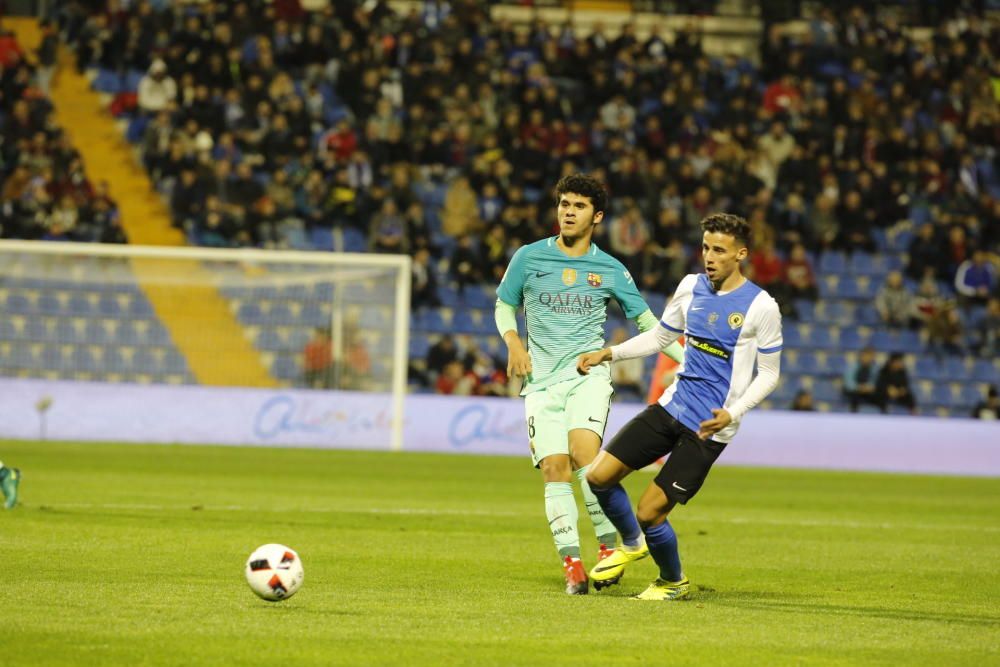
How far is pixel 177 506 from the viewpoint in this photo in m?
12.9

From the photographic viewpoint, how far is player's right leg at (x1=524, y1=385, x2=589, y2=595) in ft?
26.6

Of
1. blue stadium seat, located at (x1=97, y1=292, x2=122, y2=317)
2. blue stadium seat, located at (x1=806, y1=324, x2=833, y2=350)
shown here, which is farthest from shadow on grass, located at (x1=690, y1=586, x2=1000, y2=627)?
blue stadium seat, located at (x1=806, y1=324, x2=833, y2=350)

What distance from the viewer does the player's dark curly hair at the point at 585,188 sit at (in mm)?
8375

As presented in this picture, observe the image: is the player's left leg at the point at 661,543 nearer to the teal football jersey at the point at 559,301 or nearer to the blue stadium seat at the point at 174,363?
the teal football jersey at the point at 559,301

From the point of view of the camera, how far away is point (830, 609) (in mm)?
7898

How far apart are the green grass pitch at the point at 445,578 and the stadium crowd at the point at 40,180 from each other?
6933mm

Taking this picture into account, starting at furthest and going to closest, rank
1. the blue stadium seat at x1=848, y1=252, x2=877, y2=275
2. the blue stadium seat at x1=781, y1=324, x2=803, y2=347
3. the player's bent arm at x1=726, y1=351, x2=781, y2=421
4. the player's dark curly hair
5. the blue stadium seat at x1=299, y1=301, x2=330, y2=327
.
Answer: the blue stadium seat at x1=848, y1=252, x2=877, y2=275 → the blue stadium seat at x1=781, y1=324, x2=803, y2=347 → the blue stadium seat at x1=299, y1=301, x2=330, y2=327 → the player's dark curly hair → the player's bent arm at x1=726, y1=351, x2=781, y2=421

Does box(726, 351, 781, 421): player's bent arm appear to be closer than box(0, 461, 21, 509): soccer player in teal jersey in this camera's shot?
Yes

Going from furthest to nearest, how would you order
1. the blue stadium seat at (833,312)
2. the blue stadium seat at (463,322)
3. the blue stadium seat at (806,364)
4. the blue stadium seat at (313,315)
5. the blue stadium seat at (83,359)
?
1. the blue stadium seat at (833,312)
2. the blue stadium seat at (806,364)
3. the blue stadium seat at (463,322)
4. the blue stadium seat at (313,315)
5. the blue stadium seat at (83,359)

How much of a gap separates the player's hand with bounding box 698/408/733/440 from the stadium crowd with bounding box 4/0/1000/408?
1648 centimetres

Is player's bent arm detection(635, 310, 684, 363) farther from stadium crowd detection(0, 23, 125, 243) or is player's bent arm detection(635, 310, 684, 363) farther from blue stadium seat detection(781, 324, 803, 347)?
blue stadium seat detection(781, 324, 803, 347)

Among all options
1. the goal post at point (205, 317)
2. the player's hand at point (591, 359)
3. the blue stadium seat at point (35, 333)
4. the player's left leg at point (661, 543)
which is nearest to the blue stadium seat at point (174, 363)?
the goal post at point (205, 317)

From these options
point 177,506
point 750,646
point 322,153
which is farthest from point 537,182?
point 750,646

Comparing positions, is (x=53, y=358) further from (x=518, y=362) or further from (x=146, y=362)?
(x=518, y=362)
